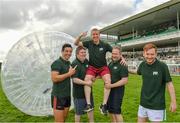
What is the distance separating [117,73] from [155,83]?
105 centimetres

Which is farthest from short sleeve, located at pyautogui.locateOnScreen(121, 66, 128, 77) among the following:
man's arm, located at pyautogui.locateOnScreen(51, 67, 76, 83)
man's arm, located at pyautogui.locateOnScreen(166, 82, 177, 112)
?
man's arm, located at pyautogui.locateOnScreen(166, 82, 177, 112)

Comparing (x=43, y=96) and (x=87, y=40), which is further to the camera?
(x=43, y=96)

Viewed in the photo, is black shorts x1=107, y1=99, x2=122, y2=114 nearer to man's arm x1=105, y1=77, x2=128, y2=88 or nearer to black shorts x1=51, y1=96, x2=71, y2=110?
man's arm x1=105, y1=77, x2=128, y2=88

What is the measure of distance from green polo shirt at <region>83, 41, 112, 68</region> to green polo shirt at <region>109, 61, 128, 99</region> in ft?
1.00

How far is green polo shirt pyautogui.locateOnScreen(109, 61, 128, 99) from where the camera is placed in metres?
5.63

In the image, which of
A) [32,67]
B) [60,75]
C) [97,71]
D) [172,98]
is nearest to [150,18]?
[32,67]

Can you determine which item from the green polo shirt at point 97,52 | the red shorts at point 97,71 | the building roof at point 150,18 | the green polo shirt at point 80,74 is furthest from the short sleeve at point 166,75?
the building roof at point 150,18

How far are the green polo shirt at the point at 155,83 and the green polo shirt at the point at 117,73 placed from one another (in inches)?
30.9

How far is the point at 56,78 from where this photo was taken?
5141 mm

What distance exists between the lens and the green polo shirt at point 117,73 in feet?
18.5

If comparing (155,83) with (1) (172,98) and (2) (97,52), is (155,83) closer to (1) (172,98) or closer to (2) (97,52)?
(1) (172,98)

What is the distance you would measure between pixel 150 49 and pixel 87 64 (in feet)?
5.32

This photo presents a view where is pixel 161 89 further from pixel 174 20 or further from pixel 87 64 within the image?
pixel 174 20

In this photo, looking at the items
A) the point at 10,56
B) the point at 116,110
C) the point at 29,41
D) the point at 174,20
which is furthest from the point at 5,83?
the point at 174,20
